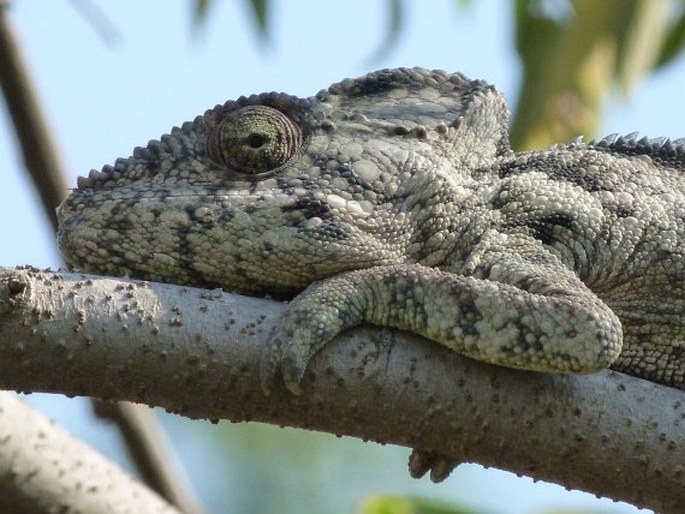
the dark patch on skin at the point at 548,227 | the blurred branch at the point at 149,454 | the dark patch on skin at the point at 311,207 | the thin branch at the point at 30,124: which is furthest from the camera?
the blurred branch at the point at 149,454

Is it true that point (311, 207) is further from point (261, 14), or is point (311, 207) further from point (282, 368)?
point (261, 14)

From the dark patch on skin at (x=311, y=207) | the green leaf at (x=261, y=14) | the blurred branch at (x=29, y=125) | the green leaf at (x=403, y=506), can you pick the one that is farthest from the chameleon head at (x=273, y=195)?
the green leaf at (x=261, y=14)

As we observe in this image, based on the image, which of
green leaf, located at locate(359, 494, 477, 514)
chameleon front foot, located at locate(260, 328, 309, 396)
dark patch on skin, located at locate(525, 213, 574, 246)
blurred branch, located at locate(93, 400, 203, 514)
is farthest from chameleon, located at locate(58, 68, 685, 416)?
blurred branch, located at locate(93, 400, 203, 514)

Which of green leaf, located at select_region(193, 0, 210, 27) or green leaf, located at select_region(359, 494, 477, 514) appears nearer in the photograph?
green leaf, located at select_region(359, 494, 477, 514)

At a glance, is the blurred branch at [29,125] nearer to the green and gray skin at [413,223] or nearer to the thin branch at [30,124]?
the thin branch at [30,124]

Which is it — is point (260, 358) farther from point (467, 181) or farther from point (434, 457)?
point (467, 181)

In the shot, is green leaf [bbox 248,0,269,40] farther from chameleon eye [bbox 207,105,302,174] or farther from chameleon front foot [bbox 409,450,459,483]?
chameleon front foot [bbox 409,450,459,483]
